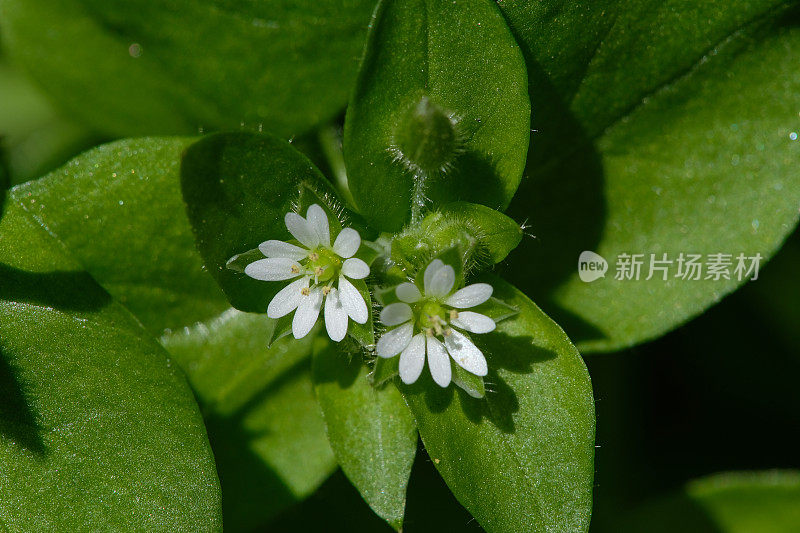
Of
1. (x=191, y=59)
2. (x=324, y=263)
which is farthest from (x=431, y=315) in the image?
(x=191, y=59)

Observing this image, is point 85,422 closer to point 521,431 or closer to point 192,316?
point 192,316

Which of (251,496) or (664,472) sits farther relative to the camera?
(664,472)

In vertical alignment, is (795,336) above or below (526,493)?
below

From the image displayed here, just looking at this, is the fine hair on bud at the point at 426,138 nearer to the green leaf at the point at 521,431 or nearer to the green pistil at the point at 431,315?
the green pistil at the point at 431,315

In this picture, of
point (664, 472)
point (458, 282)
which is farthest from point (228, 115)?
point (664, 472)

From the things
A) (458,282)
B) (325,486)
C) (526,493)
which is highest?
(458,282)

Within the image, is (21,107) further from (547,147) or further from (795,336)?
(795,336)
